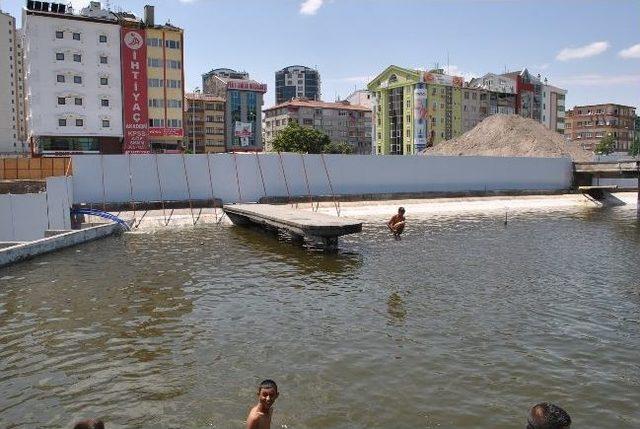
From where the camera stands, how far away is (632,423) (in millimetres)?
7605

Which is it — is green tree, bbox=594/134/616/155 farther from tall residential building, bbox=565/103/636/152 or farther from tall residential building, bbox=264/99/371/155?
tall residential building, bbox=264/99/371/155

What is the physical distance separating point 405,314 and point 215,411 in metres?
6.33

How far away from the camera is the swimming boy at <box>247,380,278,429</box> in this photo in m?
6.05

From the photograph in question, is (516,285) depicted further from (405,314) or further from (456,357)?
(456,357)

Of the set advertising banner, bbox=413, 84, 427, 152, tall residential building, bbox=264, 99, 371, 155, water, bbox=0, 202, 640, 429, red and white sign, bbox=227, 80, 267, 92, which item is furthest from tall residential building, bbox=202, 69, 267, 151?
water, bbox=0, 202, 640, 429

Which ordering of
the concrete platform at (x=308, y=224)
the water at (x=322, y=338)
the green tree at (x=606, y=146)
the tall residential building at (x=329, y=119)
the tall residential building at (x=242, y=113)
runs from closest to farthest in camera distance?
the water at (x=322, y=338) < the concrete platform at (x=308, y=224) < the tall residential building at (x=242, y=113) < the tall residential building at (x=329, y=119) < the green tree at (x=606, y=146)

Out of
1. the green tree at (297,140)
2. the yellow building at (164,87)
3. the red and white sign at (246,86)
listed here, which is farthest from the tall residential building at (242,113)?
the yellow building at (164,87)

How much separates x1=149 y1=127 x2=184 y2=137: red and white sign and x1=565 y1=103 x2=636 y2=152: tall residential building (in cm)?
11903

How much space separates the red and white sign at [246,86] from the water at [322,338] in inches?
3716

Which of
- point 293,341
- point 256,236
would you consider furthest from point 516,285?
point 256,236

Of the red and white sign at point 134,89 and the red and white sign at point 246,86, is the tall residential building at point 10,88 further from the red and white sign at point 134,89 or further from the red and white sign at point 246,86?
the red and white sign at point 134,89

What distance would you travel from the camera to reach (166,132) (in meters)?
67.3

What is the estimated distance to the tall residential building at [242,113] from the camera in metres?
112

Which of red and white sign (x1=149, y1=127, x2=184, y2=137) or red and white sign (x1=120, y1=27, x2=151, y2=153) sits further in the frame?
red and white sign (x1=149, y1=127, x2=184, y2=137)
